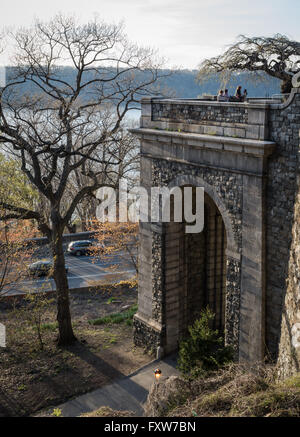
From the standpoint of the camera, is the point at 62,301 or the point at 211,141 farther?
the point at 62,301

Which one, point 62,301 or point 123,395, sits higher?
point 62,301

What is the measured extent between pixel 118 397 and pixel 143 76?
16.5m

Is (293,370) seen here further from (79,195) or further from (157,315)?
(79,195)

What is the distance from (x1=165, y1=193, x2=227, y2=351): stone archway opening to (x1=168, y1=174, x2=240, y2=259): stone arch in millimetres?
2086

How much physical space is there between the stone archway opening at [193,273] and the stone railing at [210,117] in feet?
11.4

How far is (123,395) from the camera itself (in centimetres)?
1620

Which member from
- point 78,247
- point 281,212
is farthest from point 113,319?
point 78,247

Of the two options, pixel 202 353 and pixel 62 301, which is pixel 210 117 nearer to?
pixel 202 353

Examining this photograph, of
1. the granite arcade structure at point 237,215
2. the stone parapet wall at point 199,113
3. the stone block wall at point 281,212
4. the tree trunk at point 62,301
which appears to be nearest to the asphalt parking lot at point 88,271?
the tree trunk at point 62,301

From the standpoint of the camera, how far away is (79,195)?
67.6 ft

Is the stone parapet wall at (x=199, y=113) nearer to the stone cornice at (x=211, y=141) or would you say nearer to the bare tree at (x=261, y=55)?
the stone cornice at (x=211, y=141)

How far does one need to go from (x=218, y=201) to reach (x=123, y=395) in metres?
6.88

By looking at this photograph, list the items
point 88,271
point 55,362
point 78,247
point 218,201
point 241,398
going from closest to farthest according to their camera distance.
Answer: point 241,398 → point 218,201 → point 55,362 → point 88,271 → point 78,247

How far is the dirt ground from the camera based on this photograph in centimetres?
Result: 1647
